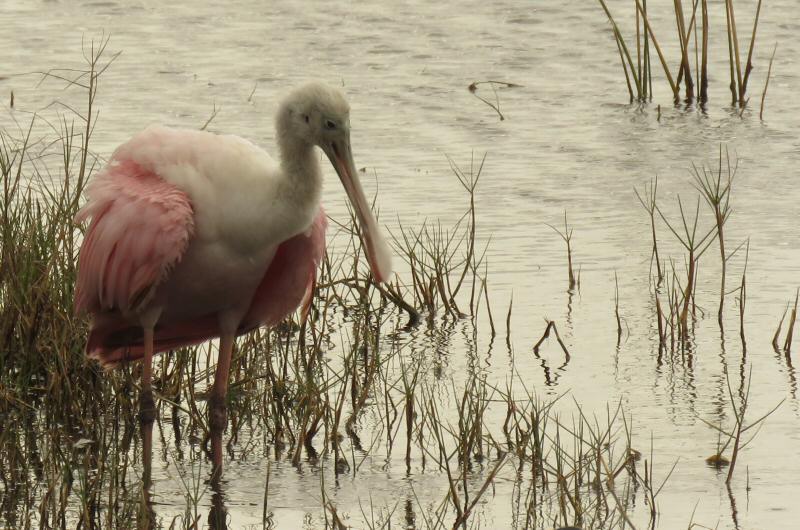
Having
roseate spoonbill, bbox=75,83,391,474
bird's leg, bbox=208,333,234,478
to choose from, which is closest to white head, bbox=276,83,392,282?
roseate spoonbill, bbox=75,83,391,474

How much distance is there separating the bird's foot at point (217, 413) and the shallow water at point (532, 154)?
167mm

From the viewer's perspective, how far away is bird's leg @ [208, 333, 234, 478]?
581 centimetres

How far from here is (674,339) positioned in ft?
23.2

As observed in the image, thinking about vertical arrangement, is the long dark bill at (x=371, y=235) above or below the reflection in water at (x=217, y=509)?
above

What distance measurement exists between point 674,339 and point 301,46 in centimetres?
684

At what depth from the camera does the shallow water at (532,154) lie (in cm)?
582

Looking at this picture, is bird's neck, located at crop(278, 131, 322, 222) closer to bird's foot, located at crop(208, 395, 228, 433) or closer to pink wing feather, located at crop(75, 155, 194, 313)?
pink wing feather, located at crop(75, 155, 194, 313)

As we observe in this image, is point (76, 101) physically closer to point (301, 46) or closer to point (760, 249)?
point (301, 46)

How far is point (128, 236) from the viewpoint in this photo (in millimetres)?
5934

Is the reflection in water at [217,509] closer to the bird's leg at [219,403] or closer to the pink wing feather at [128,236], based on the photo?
the bird's leg at [219,403]

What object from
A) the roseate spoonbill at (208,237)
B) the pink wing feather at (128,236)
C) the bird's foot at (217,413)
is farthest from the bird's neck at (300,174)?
the bird's foot at (217,413)

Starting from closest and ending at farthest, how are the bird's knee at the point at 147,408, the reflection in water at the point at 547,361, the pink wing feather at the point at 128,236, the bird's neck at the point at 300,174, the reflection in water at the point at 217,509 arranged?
1. the reflection in water at the point at 217,509
2. the bird's neck at the point at 300,174
3. the pink wing feather at the point at 128,236
4. the bird's knee at the point at 147,408
5. the reflection in water at the point at 547,361

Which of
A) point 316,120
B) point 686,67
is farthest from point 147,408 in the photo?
point 686,67

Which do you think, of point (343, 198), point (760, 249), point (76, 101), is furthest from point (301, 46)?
point (760, 249)
